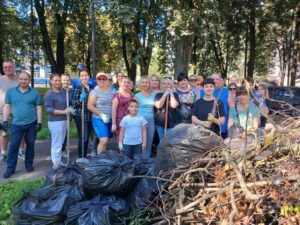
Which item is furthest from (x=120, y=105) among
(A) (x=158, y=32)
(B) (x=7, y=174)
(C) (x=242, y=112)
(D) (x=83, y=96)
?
(A) (x=158, y=32)

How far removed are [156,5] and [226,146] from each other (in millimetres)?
12310

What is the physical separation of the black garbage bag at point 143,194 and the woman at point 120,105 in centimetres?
210

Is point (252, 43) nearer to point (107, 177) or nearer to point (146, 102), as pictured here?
point (146, 102)

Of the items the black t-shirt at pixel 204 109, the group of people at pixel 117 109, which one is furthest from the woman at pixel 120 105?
the black t-shirt at pixel 204 109

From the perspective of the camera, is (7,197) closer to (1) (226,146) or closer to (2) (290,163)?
(1) (226,146)

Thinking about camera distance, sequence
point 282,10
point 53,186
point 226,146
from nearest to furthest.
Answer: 1. point 226,146
2. point 53,186
3. point 282,10

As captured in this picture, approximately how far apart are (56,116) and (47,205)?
→ 7.83 feet

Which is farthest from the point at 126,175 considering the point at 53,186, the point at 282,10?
the point at 282,10

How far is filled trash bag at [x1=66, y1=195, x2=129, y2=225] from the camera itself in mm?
3604

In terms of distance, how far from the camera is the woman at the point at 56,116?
614 centimetres

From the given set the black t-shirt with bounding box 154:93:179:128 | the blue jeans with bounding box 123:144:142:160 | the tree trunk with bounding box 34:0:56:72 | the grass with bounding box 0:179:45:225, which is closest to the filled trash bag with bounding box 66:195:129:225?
the grass with bounding box 0:179:45:225

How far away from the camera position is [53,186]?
427 cm

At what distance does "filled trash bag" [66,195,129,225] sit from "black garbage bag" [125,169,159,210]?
0.12 m

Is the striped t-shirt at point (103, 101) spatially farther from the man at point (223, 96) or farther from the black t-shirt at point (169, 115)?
the man at point (223, 96)
